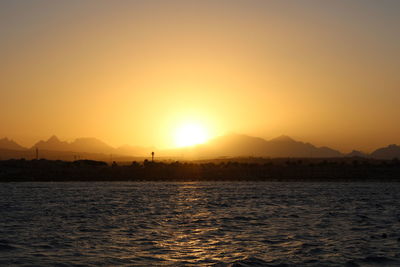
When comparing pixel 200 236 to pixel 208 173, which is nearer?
pixel 200 236

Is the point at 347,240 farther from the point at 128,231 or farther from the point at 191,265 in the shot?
the point at 128,231

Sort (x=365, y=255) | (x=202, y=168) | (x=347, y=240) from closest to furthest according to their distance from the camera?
1. (x=365, y=255)
2. (x=347, y=240)
3. (x=202, y=168)

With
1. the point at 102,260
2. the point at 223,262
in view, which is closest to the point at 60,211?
the point at 102,260

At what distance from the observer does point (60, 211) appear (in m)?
46.8

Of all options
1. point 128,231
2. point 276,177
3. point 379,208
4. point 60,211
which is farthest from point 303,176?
point 128,231

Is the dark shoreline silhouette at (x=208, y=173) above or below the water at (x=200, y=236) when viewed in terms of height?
above

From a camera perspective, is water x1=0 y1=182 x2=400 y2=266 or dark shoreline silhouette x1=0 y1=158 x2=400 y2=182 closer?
water x1=0 y1=182 x2=400 y2=266

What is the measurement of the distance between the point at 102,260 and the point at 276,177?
124951 mm

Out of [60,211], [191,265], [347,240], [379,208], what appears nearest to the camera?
[191,265]

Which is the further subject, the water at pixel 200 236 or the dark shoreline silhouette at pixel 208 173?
the dark shoreline silhouette at pixel 208 173

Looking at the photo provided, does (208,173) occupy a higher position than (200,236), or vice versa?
(208,173)

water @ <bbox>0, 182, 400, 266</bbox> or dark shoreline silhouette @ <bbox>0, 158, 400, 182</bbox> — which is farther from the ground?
dark shoreline silhouette @ <bbox>0, 158, 400, 182</bbox>

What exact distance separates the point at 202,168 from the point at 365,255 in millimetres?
136787

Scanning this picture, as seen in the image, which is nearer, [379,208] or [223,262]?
[223,262]
